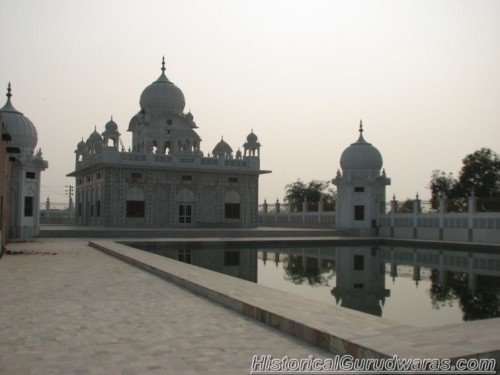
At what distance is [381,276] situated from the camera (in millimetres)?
13562

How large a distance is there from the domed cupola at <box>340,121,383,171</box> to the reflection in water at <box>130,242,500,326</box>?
34.6 ft

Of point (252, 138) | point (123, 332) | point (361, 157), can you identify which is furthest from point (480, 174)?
point (123, 332)

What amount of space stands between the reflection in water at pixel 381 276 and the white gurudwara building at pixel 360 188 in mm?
8428

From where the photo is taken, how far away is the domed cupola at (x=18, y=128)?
23.8 meters

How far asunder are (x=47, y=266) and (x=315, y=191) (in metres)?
56.8

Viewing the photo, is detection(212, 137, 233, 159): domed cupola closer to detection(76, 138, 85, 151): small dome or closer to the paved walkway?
detection(76, 138, 85, 151): small dome

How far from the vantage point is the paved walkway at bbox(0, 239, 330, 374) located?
15.7 feet

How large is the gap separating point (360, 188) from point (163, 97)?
47.5 ft

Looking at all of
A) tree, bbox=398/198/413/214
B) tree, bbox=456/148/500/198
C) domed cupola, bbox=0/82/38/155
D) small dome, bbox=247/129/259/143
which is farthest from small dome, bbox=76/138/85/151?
tree, bbox=456/148/500/198

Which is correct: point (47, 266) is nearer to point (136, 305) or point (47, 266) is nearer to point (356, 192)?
point (136, 305)

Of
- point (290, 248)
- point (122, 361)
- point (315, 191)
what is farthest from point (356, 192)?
point (315, 191)

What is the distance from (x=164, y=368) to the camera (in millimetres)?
4645

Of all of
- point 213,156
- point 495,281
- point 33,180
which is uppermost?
point 213,156

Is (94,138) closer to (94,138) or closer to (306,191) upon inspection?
(94,138)
